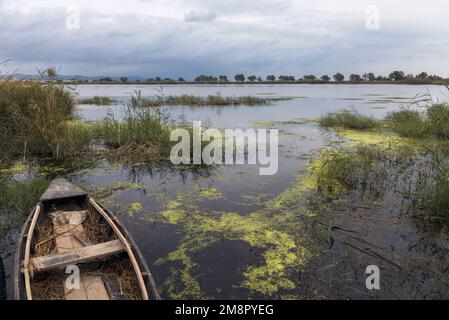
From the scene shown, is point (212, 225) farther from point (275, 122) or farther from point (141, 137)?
point (275, 122)

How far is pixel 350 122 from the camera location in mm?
14281

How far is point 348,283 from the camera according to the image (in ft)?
13.0

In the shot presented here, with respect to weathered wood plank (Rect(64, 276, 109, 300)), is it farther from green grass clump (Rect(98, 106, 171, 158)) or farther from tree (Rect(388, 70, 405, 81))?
tree (Rect(388, 70, 405, 81))

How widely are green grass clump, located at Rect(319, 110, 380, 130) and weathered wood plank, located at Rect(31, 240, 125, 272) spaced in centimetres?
1244

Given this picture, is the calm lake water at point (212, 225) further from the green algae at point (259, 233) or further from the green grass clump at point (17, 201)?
the green grass clump at point (17, 201)

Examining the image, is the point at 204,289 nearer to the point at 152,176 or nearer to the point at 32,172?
the point at 152,176

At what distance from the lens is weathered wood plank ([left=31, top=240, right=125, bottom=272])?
11.8ft

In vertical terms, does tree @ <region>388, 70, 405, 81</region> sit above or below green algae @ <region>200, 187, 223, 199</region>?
above

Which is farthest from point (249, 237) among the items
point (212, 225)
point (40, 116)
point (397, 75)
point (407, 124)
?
point (397, 75)

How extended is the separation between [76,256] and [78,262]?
8 cm

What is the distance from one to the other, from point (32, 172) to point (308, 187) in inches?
255

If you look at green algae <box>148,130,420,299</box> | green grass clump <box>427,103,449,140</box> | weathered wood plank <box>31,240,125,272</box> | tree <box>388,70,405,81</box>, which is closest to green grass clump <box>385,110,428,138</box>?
green grass clump <box>427,103,449,140</box>

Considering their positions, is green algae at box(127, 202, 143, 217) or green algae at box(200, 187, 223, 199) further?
green algae at box(200, 187, 223, 199)

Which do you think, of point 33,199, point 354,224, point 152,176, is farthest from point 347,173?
point 33,199
